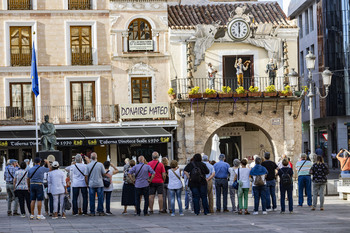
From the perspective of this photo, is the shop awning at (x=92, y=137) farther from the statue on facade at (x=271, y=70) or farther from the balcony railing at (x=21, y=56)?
the statue on facade at (x=271, y=70)

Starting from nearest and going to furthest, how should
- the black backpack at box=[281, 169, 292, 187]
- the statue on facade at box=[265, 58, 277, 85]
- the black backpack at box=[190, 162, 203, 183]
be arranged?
1. the black backpack at box=[190, 162, 203, 183]
2. the black backpack at box=[281, 169, 292, 187]
3. the statue on facade at box=[265, 58, 277, 85]

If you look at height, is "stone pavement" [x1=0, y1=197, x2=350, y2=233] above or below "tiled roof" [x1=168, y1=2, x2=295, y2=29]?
below

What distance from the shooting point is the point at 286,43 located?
135ft

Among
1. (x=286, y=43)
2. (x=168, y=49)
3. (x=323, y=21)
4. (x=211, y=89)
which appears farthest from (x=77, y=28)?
(x=323, y=21)

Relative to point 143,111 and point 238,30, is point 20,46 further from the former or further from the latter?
point 238,30

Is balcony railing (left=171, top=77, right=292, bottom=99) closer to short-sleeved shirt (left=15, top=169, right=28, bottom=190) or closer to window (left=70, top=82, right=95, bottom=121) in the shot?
window (left=70, top=82, right=95, bottom=121)

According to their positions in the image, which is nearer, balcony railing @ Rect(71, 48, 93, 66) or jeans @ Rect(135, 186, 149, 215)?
jeans @ Rect(135, 186, 149, 215)

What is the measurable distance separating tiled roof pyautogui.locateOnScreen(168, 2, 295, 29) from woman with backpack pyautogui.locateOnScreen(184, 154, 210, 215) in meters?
19.0

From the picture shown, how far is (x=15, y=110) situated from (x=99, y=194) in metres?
17.8

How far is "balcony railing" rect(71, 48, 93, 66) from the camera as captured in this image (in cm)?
4012

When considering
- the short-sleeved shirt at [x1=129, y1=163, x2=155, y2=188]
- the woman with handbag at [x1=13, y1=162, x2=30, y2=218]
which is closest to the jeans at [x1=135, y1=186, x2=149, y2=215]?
the short-sleeved shirt at [x1=129, y1=163, x2=155, y2=188]

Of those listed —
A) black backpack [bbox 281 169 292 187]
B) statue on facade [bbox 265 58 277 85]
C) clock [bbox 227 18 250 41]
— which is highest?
clock [bbox 227 18 250 41]

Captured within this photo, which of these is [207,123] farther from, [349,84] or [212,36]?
[349,84]

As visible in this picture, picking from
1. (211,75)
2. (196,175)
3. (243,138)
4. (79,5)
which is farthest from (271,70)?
(196,175)
